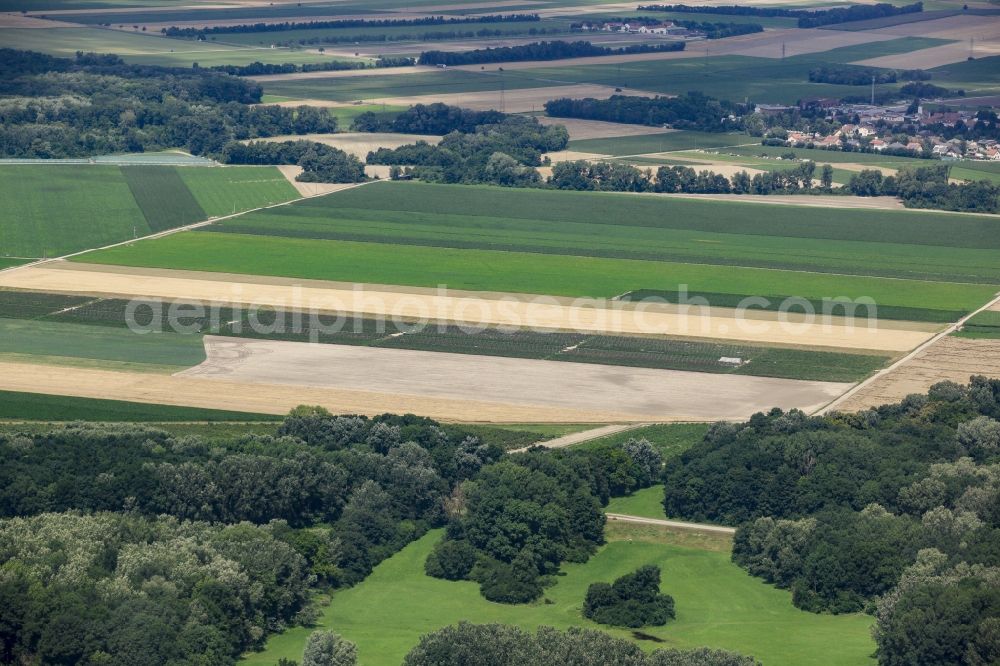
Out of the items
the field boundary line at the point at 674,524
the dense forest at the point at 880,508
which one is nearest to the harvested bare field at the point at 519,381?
the dense forest at the point at 880,508

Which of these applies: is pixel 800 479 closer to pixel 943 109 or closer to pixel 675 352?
pixel 675 352

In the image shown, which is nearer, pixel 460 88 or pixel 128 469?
pixel 128 469

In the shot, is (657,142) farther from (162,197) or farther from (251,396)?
(251,396)

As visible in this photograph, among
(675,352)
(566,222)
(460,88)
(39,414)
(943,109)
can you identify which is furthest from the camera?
(460,88)

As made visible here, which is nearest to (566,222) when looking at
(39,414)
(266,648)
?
(39,414)

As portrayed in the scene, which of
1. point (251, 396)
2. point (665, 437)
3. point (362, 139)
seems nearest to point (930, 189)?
point (362, 139)

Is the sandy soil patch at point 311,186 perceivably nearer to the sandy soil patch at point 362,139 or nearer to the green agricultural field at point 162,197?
the green agricultural field at point 162,197
